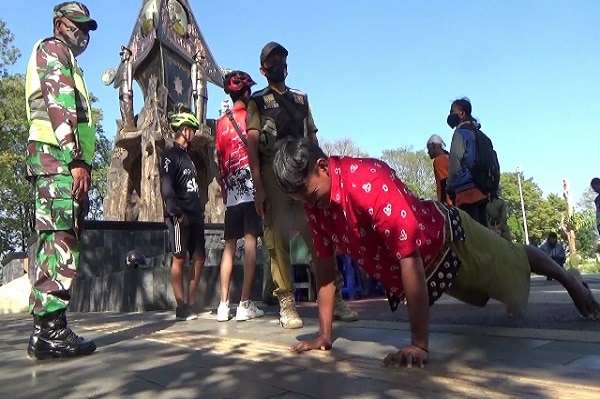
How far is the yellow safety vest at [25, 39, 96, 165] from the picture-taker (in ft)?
11.7

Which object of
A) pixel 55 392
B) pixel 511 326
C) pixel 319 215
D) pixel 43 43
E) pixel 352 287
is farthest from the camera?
pixel 352 287

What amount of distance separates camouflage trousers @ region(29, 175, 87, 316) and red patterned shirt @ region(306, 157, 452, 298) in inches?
63.5

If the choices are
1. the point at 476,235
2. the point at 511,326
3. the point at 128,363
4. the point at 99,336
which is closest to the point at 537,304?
the point at 511,326

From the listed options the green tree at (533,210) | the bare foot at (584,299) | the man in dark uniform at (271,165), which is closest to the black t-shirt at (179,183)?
the man in dark uniform at (271,165)

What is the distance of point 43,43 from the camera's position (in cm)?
363

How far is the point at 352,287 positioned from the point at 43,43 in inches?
169

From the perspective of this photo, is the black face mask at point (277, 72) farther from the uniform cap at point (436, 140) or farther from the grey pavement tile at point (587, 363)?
the uniform cap at point (436, 140)

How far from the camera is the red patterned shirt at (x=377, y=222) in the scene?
2.53 meters

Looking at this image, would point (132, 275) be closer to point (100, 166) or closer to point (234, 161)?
point (234, 161)

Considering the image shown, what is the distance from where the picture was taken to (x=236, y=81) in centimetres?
498

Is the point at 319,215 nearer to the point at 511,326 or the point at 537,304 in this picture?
the point at 511,326

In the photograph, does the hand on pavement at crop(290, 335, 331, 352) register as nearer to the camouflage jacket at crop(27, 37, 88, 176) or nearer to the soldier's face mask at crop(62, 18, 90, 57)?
the camouflage jacket at crop(27, 37, 88, 176)

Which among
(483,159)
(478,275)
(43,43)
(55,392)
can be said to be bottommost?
(55,392)

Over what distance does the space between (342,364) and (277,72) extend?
2.47 meters
